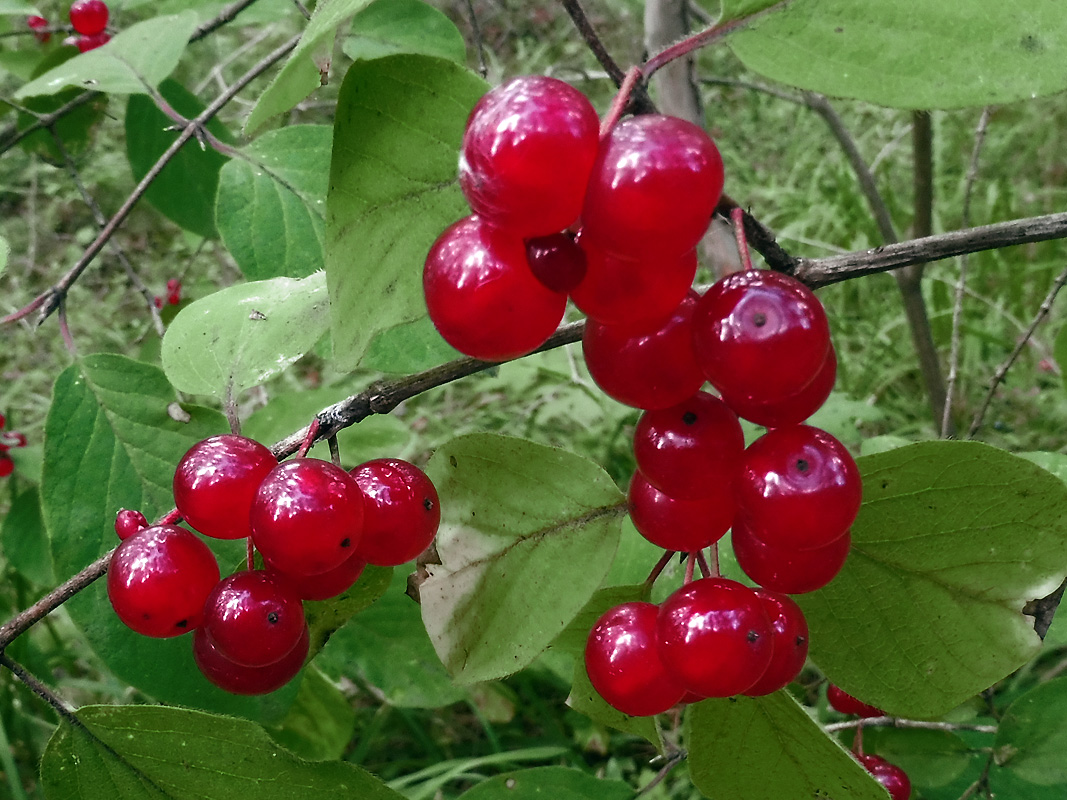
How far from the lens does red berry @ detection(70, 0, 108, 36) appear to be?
68.5 inches

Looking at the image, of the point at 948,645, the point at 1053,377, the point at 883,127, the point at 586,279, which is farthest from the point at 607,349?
the point at 883,127

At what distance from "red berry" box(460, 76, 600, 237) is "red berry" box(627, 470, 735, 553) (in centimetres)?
23

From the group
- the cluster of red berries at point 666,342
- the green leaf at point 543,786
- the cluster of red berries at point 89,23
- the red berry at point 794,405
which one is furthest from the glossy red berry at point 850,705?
the cluster of red berries at point 89,23

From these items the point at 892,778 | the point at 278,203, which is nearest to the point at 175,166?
the point at 278,203

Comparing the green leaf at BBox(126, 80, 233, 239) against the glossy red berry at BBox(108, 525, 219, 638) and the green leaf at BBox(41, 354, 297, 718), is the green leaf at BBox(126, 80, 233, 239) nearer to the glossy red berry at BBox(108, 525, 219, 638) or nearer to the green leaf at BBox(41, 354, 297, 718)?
the green leaf at BBox(41, 354, 297, 718)

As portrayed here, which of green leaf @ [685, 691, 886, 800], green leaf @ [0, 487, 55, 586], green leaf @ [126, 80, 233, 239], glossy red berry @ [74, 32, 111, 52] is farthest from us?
glossy red berry @ [74, 32, 111, 52]

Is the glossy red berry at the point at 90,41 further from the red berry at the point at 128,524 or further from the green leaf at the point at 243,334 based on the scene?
the red berry at the point at 128,524

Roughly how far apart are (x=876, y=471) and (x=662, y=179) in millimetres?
349

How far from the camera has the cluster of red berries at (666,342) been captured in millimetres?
393

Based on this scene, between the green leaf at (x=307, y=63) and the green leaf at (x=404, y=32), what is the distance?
2.34 ft

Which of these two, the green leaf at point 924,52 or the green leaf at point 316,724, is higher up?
the green leaf at point 924,52

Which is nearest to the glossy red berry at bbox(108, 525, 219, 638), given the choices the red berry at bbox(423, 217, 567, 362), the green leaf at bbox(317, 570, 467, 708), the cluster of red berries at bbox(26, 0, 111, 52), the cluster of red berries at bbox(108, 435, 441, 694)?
the cluster of red berries at bbox(108, 435, 441, 694)

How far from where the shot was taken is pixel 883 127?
3.25 m

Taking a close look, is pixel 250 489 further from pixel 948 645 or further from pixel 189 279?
pixel 189 279
